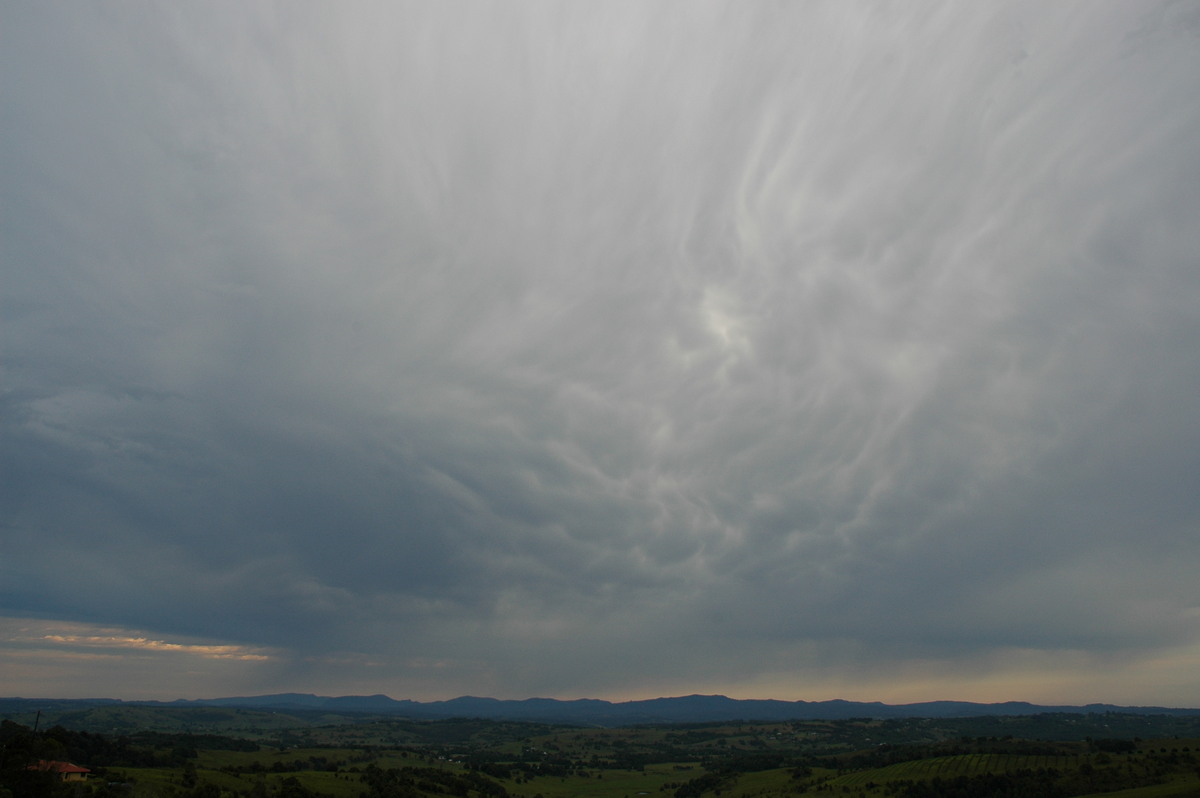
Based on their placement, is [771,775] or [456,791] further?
[771,775]

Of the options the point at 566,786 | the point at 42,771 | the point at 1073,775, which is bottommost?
the point at 566,786

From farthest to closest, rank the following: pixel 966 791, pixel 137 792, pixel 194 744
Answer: pixel 194 744 → pixel 966 791 → pixel 137 792

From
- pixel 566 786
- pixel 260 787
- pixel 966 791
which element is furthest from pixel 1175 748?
pixel 260 787

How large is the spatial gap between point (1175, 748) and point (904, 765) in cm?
5978

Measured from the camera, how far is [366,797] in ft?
393

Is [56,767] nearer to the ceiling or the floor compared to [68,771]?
nearer to the ceiling

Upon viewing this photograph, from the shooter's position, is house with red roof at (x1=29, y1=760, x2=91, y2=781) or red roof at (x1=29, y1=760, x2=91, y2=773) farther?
house with red roof at (x1=29, y1=760, x2=91, y2=781)

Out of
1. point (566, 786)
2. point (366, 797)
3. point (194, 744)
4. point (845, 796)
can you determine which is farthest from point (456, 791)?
point (194, 744)

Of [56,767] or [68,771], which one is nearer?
[56,767]

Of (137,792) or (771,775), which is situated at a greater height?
(137,792)

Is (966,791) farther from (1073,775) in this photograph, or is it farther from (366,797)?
(366,797)

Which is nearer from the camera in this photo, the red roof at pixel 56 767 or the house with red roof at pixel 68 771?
the red roof at pixel 56 767

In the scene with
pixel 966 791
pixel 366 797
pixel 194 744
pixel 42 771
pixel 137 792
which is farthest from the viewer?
pixel 194 744

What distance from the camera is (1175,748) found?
148625mm
